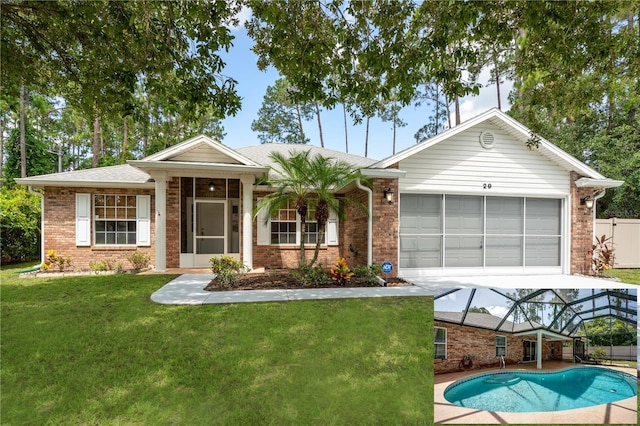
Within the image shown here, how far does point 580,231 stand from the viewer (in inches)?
→ 399

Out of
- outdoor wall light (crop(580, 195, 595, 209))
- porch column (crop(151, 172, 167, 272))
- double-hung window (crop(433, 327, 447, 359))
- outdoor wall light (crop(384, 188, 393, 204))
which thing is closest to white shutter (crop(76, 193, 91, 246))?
porch column (crop(151, 172, 167, 272))

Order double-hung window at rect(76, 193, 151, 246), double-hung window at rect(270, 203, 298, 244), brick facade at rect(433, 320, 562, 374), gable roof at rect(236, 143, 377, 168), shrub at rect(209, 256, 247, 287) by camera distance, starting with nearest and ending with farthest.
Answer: brick facade at rect(433, 320, 562, 374) < shrub at rect(209, 256, 247, 287) < double-hung window at rect(76, 193, 151, 246) < double-hung window at rect(270, 203, 298, 244) < gable roof at rect(236, 143, 377, 168)

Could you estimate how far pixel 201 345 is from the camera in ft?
14.9

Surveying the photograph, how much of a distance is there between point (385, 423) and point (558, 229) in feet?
34.0

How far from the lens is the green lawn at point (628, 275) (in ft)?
32.5

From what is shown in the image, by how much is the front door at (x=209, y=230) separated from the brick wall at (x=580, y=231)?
37.7ft

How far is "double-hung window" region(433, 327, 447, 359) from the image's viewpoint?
204cm

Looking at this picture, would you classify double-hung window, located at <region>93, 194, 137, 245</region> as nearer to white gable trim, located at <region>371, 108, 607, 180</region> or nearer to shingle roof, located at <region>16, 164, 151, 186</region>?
shingle roof, located at <region>16, 164, 151, 186</region>

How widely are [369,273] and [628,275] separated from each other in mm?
9528

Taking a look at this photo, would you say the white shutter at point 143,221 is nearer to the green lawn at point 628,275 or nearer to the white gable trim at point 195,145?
the white gable trim at point 195,145

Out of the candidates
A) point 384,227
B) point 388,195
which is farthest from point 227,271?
point 388,195

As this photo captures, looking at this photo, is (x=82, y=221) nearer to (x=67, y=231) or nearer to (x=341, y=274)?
(x=67, y=231)

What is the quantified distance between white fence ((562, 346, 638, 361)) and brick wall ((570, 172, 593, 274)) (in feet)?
32.7

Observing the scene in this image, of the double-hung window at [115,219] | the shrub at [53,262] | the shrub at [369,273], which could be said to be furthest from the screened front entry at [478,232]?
the shrub at [53,262]
